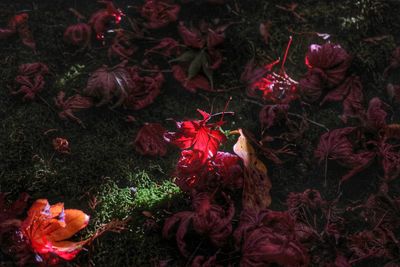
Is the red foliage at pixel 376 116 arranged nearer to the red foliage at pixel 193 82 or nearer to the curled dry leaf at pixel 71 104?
the red foliage at pixel 193 82

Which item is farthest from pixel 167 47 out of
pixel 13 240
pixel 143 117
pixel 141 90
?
pixel 13 240

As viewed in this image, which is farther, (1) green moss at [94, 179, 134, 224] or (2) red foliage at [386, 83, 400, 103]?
(2) red foliage at [386, 83, 400, 103]

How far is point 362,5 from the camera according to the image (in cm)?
245

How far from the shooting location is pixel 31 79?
89.8 inches

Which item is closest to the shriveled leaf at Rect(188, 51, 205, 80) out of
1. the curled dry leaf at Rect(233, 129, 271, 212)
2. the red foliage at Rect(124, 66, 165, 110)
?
the red foliage at Rect(124, 66, 165, 110)

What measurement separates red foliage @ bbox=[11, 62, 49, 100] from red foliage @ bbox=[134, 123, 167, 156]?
478 mm

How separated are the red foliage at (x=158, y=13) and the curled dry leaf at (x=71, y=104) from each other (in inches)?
17.7

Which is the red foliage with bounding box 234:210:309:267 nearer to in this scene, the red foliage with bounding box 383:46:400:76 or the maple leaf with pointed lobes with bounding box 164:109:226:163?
the maple leaf with pointed lobes with bounding box 164:109:226:163

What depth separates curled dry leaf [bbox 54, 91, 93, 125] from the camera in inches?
87.2

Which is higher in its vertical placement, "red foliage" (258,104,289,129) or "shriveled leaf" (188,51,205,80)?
"shriveled leaf" (188,51,205,80)

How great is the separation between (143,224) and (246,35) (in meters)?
0.96

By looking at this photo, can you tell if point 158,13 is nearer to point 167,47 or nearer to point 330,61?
point 167,47

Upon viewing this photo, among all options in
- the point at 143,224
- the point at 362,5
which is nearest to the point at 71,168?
the point at 143,224

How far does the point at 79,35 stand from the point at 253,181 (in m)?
1.02
